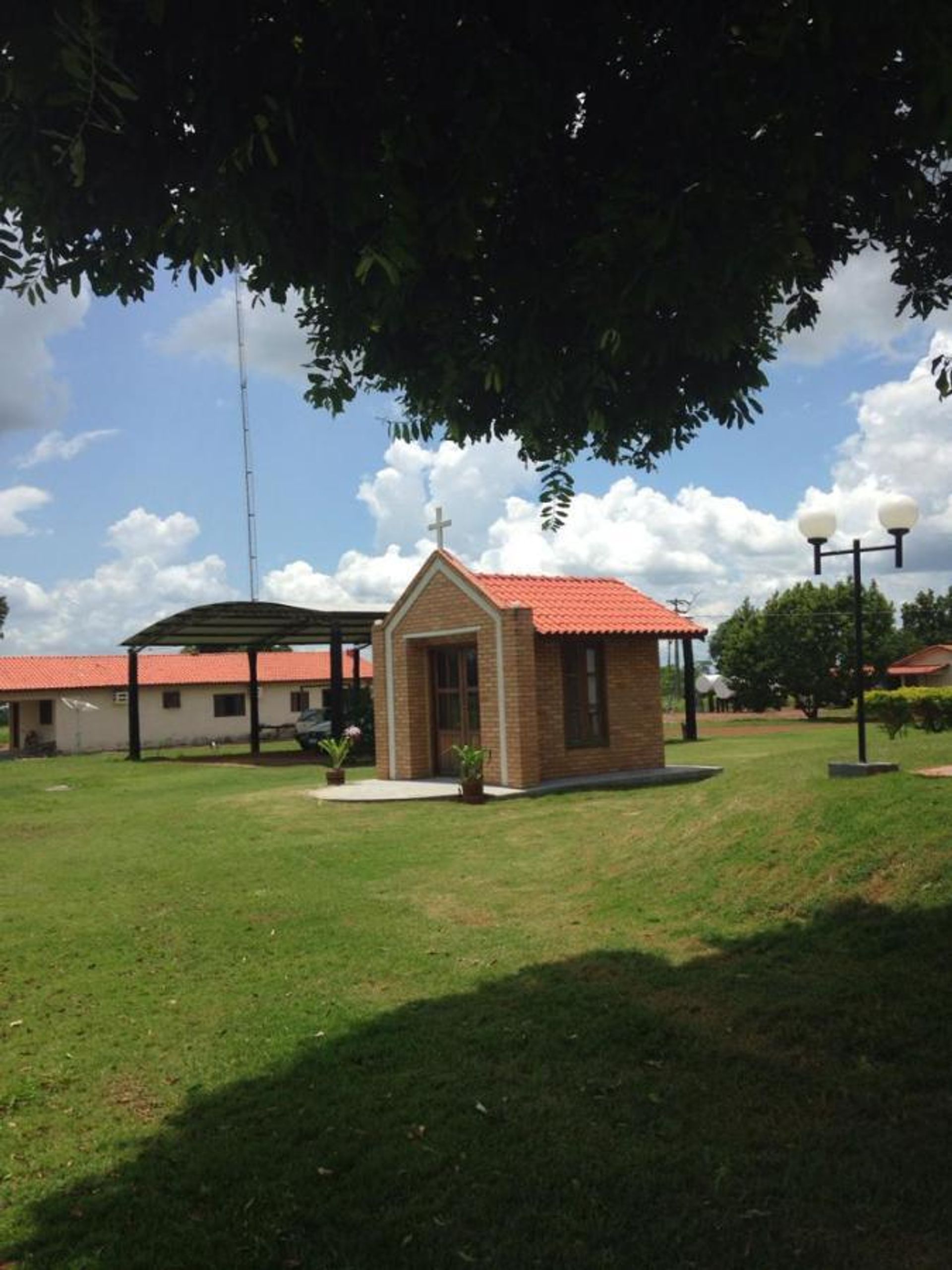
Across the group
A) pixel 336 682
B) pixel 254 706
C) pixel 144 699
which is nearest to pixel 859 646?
pixel 336 682

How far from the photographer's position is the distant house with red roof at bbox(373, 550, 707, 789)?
17.2 meters

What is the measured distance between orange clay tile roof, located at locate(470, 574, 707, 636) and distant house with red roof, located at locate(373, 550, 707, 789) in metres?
0.03

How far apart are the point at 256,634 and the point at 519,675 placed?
Answer: 619 inches

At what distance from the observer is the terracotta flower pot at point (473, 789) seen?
15891 millimetres

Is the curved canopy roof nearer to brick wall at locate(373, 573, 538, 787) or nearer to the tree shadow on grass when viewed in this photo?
brick wall at locate(373, 573, 538, 787)

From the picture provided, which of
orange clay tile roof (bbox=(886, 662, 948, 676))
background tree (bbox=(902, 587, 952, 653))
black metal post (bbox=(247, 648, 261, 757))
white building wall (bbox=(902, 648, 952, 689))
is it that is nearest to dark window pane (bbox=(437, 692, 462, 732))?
black metal post (bbox=(247, 648, 261, 757))

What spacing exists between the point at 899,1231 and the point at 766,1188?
18.3 inches

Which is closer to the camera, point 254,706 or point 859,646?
point 859,646

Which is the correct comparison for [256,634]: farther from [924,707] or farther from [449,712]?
[924,707]

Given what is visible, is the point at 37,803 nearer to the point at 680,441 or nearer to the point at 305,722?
the point at 305,722

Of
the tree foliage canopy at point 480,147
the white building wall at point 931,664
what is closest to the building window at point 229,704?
the white building wall at point 931,664

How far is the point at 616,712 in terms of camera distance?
1881cm

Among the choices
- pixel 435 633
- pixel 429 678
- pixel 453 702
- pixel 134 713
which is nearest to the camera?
pixel 435 633

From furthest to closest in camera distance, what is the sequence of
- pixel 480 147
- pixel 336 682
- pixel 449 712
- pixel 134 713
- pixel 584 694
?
pixel 134 713
pixel 336 682
pixel 449 712
pixel 584 694
pixel 480 147
